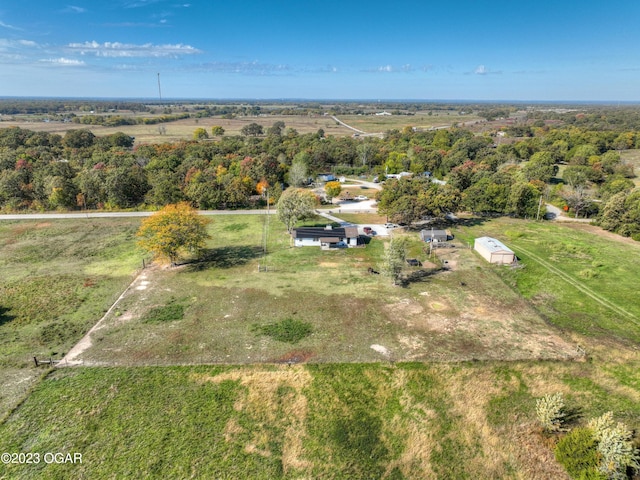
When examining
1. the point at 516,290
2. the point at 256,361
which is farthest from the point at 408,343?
the point at 516,290

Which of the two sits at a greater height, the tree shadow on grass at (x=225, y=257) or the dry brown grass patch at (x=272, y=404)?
the tree shadow on grass at (x=225, y=257)

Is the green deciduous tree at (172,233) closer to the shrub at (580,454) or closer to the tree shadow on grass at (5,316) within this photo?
the tree shadow on grass at (5,316)

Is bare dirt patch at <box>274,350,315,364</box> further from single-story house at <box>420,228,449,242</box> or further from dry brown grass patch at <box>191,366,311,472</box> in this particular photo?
single-story house at <box>420,228,449,242</box>

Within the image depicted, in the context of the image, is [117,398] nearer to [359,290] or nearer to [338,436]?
[338,436]

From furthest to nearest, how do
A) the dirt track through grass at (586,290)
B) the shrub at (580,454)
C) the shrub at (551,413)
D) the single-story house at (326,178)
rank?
the single-story house at (326,178)
the dirt track through grass at (586,290)
the shrub at (551,413)
the shrub at (580,454)

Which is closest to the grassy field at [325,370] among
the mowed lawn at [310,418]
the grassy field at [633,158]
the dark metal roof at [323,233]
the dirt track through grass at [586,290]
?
the mowed lawn at [310,418]

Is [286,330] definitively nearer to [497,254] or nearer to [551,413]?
[551,413]

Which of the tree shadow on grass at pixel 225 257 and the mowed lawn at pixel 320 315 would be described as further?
the tree shadow on grass at pixel 225 257

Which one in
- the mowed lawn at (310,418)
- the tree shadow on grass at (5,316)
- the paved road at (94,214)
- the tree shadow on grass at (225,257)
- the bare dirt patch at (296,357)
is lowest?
the mowed lawn at (310,418)
